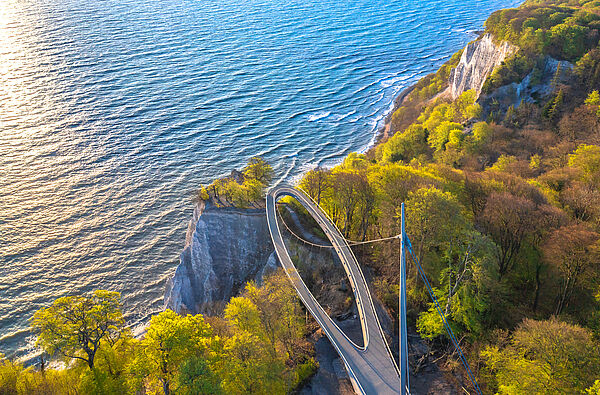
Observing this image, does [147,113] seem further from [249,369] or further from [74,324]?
[249,369]

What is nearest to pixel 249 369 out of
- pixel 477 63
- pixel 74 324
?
pixel 74 324

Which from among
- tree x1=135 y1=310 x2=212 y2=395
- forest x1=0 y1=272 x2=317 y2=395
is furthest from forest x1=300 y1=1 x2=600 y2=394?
tree x1=135 y1=310 x2=212 y2=395

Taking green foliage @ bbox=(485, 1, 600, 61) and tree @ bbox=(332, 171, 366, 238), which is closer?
tree @ bbox=(332, 171, 366, 238)

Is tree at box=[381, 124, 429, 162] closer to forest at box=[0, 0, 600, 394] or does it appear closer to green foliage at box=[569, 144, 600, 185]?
forest at box=[0, 0, 600, 394]

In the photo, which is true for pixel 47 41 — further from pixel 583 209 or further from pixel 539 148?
pixel 583 209

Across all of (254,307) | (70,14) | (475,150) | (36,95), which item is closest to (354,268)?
(254,307)

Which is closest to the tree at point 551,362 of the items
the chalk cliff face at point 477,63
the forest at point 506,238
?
the forest at point 506,238
